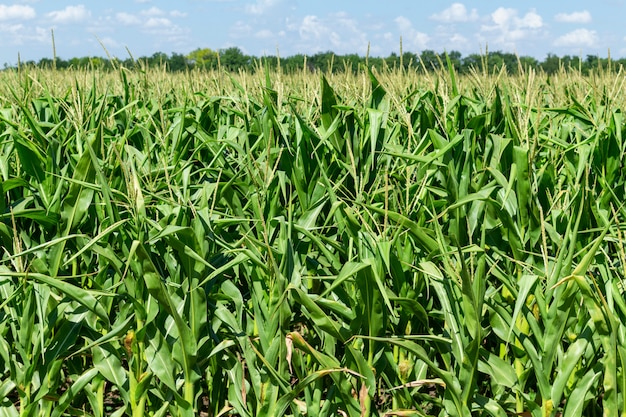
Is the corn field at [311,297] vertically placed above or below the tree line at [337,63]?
below

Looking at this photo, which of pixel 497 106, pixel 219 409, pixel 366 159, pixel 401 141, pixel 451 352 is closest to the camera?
pixel 451 352

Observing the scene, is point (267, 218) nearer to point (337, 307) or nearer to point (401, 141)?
point (337, 307)

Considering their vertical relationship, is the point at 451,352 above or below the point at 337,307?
below

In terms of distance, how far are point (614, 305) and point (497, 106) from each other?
4.33 feet

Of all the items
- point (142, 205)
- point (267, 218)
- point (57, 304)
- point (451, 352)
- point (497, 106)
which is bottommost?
point (451, 352)

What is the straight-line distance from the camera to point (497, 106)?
131 inches

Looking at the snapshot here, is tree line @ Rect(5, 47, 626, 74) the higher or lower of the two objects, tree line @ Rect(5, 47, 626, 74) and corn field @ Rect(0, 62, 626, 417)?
the higher

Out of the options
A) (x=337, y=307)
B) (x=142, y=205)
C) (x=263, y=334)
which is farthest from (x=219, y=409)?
(x=142, y=205)

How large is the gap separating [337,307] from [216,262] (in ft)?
1.43

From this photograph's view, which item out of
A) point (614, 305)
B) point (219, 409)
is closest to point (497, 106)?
point (614, 305)

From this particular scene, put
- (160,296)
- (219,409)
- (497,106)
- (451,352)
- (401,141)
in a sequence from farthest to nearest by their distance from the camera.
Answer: (401,141)
(497,106)
(219,409)
(451,352)
(160,296)

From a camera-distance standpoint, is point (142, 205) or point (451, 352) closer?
point (142, 205)

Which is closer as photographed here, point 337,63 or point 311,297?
point 311,297

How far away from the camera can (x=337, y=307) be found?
2178mm
